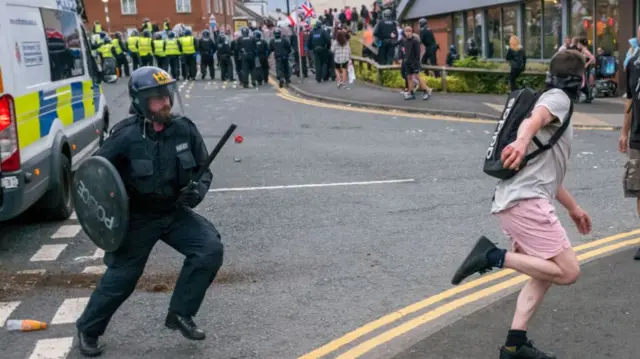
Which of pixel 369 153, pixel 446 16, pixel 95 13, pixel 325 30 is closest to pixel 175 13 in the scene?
pixel 95 13

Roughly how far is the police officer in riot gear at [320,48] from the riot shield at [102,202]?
20.4m

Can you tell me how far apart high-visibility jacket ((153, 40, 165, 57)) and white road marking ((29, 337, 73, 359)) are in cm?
2522

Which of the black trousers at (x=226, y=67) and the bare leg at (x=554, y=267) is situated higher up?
the black trousers at (x=226, y=67)

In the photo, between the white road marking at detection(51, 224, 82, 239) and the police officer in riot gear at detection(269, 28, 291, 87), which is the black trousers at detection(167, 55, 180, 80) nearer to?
the police officer in riot gear at detection(269, 28, 291, 87)

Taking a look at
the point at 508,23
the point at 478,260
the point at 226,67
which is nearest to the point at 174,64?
the point at 226,67

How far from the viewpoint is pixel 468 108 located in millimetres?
17906

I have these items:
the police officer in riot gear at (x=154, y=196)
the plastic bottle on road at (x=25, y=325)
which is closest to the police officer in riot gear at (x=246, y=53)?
the plastic bottle on road at (x=25, y=325)

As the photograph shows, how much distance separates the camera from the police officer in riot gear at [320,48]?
24.9m

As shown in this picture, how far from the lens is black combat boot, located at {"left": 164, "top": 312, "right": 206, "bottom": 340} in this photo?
5.18m

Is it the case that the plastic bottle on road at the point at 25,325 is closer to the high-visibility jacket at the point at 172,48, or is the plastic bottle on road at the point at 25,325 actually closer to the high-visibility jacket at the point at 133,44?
the high-visibility jacket at the point at 172,48

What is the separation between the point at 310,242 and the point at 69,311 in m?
2.53

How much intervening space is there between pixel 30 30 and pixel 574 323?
18.6ft

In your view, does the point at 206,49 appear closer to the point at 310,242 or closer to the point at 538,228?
the point at 310,242

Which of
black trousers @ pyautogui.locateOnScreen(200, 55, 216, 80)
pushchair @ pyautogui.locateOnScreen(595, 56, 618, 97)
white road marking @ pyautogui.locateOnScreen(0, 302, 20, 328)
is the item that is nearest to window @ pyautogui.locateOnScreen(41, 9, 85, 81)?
white road marking @ pyautogui.locateOnScreen(0, 302, 20, 328)
